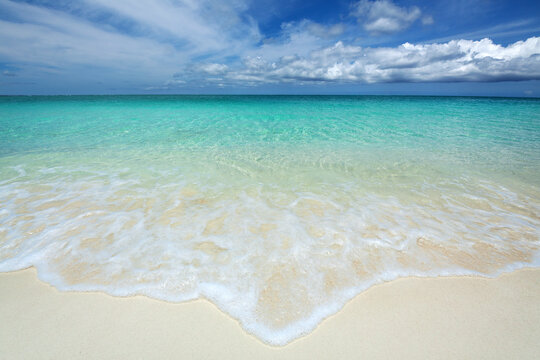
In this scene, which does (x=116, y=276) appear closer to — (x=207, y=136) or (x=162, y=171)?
(x=162, y=171)

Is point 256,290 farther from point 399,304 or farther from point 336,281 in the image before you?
point 399,304

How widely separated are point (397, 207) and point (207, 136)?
8891 mm

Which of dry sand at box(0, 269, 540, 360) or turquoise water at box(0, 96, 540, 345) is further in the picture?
turquoise water at box(0, 96, 540, 345)

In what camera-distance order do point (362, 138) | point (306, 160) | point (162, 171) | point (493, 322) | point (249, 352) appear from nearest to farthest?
1. point (249, 352)
2. point (493, 322)
3. point (162, 171)
4. point (306, 160)
5. point (362, 138)

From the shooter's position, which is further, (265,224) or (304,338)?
(265,224)

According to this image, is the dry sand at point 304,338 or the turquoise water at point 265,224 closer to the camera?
the dry sand at point 304,338

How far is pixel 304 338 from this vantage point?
6.63 ft

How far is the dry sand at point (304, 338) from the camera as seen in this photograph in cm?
192

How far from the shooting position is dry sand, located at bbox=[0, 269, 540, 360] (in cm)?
192

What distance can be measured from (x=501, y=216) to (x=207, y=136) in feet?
33.2

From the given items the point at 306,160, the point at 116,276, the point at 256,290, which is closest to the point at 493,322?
the point at 256,290

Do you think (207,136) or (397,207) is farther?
(207,136)

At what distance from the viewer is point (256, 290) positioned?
2.49 metres

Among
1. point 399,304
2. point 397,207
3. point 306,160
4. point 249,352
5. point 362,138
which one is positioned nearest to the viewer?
point 249,352
